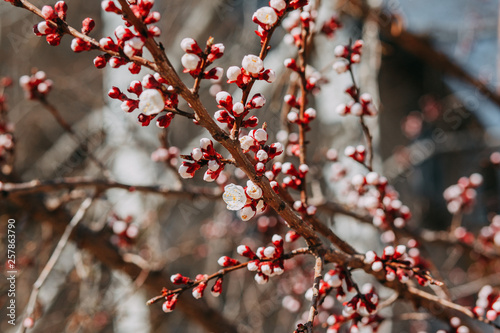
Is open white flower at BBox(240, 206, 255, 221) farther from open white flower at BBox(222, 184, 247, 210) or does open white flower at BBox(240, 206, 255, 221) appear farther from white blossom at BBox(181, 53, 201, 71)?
white blossom at BBox(181, 53, 201, 71)

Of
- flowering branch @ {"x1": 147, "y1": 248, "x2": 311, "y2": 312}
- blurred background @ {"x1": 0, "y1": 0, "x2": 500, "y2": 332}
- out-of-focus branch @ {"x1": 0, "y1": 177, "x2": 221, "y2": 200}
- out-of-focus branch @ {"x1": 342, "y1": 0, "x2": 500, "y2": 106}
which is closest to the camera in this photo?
flowering branch @ {"x1": 147, "y1": 248, "x2": 311, "y2": 312}

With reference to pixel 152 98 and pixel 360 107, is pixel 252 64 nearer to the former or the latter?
pixel 152 98

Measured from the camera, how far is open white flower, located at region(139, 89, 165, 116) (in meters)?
0.71

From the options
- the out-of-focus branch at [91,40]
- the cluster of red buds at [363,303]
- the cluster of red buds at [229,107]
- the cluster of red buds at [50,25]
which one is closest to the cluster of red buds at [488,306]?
the cluster of red buds at [363,303]

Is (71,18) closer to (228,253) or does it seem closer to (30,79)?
(228,253)

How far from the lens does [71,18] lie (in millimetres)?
5410

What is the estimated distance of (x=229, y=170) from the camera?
8.14 feet

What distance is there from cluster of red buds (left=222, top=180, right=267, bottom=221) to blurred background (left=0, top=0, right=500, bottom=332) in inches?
38.3

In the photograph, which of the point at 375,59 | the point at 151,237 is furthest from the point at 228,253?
the point at 375,59

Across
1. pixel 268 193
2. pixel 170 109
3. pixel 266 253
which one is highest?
pixel 170 109

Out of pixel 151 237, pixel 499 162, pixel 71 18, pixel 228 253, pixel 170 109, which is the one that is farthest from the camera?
pixel 71 18

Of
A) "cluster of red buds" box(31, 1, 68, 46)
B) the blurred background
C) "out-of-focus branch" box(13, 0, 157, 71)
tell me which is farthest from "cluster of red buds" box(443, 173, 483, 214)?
"cluster of red buds" box(31, 1, 68, 46)

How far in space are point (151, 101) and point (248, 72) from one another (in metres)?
0.22

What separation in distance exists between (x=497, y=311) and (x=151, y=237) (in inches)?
101
